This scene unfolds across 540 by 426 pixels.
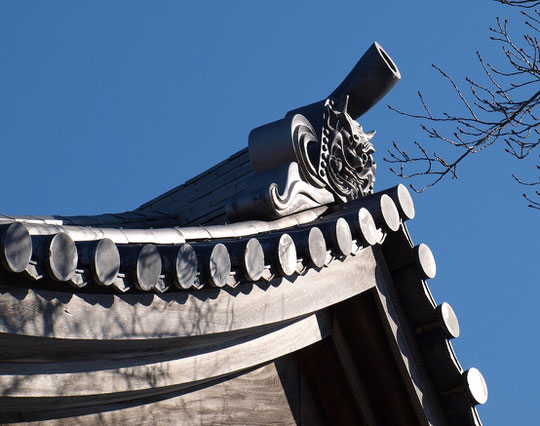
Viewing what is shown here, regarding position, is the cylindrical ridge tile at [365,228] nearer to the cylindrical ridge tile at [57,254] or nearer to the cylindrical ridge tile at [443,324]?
the cylindrical ridge tile at [443,324]

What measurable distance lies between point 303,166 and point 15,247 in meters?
2.72

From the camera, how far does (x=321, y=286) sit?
16.0 feet

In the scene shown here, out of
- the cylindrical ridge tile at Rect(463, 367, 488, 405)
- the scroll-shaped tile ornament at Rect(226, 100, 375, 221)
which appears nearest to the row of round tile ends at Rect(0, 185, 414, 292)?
the scroll-shaped tile ornament at Rect(226, 100, 375, 221)

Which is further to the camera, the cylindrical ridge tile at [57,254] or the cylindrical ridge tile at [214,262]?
the cylindrical ridge tile at [214,262]

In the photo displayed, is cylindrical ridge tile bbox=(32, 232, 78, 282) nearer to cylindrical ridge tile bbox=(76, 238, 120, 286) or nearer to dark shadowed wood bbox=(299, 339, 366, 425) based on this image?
cylindrical ridge tile bbox=(76, 238, 120, 286)

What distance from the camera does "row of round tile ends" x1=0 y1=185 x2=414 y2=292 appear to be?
2.96 m

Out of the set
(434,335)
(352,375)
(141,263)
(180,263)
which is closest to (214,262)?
(180,263)

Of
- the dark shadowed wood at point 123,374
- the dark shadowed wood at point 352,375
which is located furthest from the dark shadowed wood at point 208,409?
the dark shadowed wood at point 352,375

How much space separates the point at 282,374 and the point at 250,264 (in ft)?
4.60

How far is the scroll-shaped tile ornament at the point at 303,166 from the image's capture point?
4.92 metres

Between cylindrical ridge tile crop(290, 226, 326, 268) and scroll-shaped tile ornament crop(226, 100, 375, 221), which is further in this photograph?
scroll-shaped tile ornament crop(226, 100, 375, 221)

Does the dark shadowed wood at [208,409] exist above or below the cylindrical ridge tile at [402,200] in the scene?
below

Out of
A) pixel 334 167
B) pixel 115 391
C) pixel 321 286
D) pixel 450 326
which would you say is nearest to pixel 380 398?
pixel 450 326

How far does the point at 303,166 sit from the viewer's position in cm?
531
